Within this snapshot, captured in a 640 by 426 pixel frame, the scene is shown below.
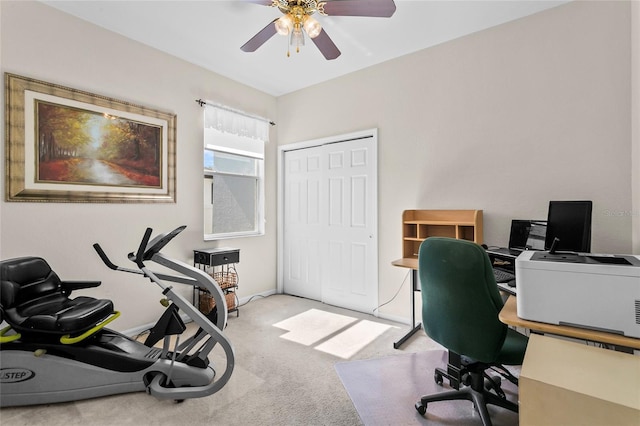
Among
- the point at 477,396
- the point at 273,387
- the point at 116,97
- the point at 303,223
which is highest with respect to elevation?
the point at 116,97

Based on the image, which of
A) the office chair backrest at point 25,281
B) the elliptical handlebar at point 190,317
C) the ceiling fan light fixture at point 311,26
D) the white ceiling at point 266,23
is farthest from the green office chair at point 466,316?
the office chair backrest at point 25,281

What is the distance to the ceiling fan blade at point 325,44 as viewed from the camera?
7.56 feet

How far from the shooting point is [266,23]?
8.73 ft

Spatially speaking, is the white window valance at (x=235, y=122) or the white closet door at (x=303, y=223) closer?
the white window valance at (x=235, y=122)

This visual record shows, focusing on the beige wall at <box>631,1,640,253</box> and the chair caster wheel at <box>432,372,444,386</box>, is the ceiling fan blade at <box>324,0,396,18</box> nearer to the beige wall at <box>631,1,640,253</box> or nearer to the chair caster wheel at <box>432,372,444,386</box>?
the beige wall at <box>631,1,640,253</box>

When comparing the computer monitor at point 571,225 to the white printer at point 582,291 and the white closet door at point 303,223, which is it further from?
the white closet door at point 303,223

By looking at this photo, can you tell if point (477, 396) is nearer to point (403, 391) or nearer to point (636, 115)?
point (403, 391)

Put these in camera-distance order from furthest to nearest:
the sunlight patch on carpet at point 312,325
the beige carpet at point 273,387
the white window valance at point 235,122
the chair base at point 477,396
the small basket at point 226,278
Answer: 1. the white window valance at point 235,122
2. the small basket at point 226,278
3. the sunlight patch on carpet at point 312,325
4. the beige carpet at point 273,387
5. the chair base at point 477,396

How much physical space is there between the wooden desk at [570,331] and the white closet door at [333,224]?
203cm

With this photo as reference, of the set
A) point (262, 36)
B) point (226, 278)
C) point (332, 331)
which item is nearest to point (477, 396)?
point (332, 331)

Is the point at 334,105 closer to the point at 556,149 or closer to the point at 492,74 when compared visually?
the point at 492,74

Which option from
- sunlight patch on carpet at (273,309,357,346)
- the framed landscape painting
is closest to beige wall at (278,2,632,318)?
sunlight patch on carpet at (273,309,357,346)

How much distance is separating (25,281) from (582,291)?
3208 millimetres

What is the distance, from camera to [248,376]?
2209mm
